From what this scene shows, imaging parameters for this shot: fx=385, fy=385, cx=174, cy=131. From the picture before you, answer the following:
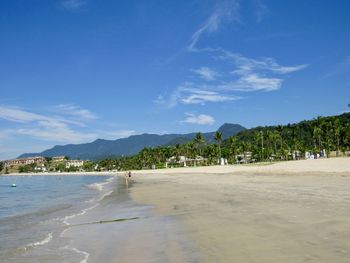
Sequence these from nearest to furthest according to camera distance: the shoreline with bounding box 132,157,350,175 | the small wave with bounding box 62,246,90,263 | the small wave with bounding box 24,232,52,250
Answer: the small wave with bounding box 62,246,90,263 < the small wave with bounding box 24,232,52,250 < the shoreline with bounding box 132,157,350,175

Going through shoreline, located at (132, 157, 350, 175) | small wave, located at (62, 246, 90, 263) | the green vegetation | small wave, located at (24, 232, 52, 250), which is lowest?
small wave, located at (24, 232, 52, 250)

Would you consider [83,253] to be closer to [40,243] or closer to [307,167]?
[40,243]

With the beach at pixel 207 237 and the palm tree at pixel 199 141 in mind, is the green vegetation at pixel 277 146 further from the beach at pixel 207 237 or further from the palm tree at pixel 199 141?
the beach at pixel 207 237

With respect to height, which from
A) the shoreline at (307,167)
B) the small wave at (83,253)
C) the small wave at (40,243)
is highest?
the shoreline at (307,167)

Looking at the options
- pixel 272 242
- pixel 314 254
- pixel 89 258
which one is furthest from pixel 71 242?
pixel 314 254

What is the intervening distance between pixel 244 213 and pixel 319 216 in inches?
129

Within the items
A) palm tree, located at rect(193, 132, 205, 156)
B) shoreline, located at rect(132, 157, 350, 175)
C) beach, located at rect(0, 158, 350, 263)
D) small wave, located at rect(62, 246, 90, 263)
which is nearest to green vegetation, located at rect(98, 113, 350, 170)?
palm tree, located at rect(193, 132, 205, 156)

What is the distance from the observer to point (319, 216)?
1220 centimetres

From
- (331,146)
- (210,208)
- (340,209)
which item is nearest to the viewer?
(340,209)

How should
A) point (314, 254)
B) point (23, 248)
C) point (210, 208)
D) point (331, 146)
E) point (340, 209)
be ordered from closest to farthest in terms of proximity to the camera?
point (314, 254), point (23, 248), point (340, 209), point (210, 208), point (331, 146)

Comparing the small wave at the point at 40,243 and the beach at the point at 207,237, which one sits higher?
the beach at the point at 207,237

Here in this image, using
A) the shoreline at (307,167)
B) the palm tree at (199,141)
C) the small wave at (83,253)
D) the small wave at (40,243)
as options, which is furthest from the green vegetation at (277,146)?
the small wave at (83,253)

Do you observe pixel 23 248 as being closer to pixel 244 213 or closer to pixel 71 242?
pixel 71 242

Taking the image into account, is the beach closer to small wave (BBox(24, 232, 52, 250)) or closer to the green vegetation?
small wave (BBox(24, 232, 52, 250))
